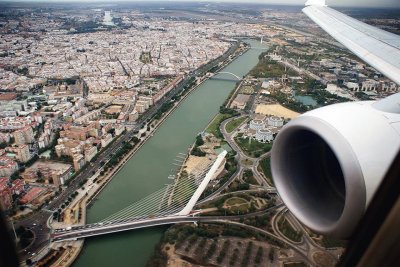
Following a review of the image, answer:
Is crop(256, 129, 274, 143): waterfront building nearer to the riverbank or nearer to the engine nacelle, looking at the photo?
the riverbank

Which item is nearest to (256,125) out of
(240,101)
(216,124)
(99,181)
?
(216,124)

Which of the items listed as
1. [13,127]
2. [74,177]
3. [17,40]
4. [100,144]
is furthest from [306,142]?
[17,40]

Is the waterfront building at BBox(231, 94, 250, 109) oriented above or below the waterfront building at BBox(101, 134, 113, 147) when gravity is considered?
above

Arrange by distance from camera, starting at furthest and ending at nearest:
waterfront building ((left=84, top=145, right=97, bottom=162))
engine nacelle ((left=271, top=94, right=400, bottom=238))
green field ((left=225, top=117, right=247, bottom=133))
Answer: green field ((left=225, top=117, right=247, bottom=133)), waterfront building ((left=84, top=145, right=97, bottom=162)), engine nacelle ((left=271, top=94, right=400, bottom=238))

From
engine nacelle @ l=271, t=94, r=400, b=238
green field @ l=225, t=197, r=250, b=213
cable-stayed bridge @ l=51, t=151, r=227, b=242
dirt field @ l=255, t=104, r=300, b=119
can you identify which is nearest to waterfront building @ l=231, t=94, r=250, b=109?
dirt field @ l=255, t=104, r=300, b=119

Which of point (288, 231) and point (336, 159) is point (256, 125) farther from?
point (336, 159)

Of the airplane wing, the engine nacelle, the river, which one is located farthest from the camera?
the river
